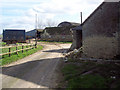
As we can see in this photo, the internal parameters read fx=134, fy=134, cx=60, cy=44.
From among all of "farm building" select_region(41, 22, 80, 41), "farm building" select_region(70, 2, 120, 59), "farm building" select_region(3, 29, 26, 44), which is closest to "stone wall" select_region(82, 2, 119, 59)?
"farm building" select_region(70, 2, 120, 59)

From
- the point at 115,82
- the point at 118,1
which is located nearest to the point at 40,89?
the point at 115,82

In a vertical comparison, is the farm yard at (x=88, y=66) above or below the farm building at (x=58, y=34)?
below

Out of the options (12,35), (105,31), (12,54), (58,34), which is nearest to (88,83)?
(105,31)

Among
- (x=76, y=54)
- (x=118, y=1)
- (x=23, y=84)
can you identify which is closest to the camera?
(x=23, y=84)

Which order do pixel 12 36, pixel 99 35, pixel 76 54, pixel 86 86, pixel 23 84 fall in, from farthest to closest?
1. pixel 12 36
2. pixel 76 54
3. pixel 99 35
4. pixel 23 84
5. pixel 86 86

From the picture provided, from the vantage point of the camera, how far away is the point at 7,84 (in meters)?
7.32

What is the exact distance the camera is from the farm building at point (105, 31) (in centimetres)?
1094

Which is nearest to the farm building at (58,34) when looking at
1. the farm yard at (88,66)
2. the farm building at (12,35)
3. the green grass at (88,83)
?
the farm building at (12,35)

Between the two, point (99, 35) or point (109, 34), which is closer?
point (109, 34)

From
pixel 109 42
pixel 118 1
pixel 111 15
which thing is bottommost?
pixel 109 42

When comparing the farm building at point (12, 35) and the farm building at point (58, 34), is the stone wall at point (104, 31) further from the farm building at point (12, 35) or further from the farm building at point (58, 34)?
the farm building at point (58, 34)

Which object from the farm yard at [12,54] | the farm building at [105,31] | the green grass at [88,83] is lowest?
the green grass at [88,83]

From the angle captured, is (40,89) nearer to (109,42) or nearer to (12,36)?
(109,42)

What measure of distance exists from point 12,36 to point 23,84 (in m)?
32.4
